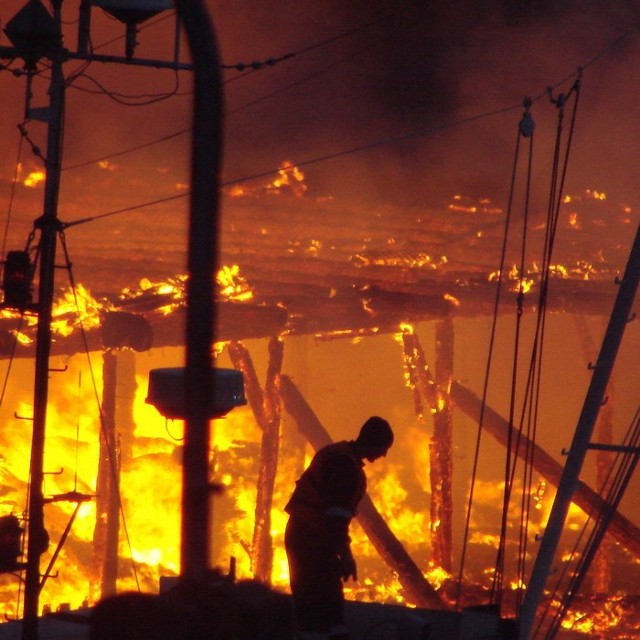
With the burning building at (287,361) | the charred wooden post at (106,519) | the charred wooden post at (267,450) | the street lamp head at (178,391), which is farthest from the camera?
the charred wooden post at (267,450)

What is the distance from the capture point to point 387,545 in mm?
12328

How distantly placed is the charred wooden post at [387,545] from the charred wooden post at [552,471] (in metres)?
1.84

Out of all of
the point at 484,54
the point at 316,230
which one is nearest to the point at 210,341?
the point at 316,230

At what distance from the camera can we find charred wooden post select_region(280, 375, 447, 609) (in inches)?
478

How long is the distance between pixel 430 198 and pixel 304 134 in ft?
16.4

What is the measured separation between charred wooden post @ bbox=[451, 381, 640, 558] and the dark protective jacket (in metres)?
6.63

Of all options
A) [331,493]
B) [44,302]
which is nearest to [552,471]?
[44,302]

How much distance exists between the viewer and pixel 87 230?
13.6 metres

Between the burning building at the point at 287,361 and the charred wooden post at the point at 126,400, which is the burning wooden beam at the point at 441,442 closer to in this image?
the burning building at the point at 287,361

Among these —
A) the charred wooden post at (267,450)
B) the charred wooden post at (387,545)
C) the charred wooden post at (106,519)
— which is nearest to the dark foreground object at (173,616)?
the charred wooden post at (387,545)

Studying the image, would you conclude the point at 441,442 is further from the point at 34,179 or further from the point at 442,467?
the point at 34,179

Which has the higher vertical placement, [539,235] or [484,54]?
[484,54]

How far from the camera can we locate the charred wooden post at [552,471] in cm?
1282

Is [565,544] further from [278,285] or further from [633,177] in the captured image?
[278,285]
